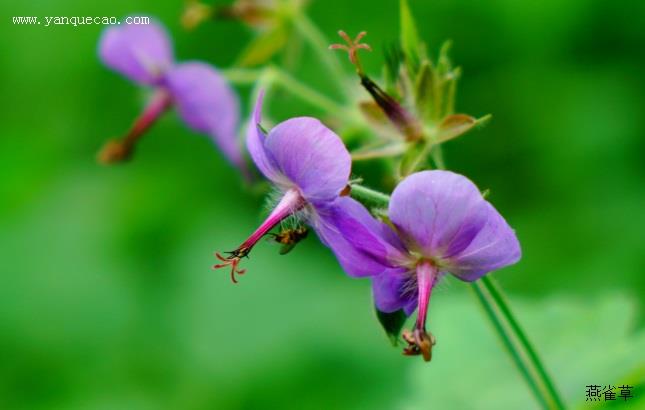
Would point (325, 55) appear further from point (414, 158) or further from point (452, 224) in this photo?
point (452, 224)

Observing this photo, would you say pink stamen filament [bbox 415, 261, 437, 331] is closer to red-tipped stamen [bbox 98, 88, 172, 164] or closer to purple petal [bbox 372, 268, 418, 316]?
purple petal [bbox 372, 268, 418, 316]

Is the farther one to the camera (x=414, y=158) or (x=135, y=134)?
(x=135, y=134)

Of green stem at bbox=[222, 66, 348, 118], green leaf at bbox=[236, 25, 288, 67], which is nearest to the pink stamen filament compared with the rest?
green stem at bbox=[222, 66, 348, 118]

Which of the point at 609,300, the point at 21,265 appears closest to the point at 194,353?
the point at 21,265

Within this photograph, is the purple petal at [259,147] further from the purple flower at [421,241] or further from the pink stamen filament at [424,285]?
the pink stamen filament at [424,285]

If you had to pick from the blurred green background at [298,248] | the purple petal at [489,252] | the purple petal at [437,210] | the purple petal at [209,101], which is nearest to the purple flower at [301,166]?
the purple petal at [437,210]

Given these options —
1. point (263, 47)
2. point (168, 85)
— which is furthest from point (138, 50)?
point (263, 47)

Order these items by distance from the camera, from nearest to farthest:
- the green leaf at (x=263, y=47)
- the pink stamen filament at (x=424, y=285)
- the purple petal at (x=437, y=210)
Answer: the purple petal at (x=437, y=210)
the pink stamen filament at (x=424, y=285)
the green leaf at (x=263, y=47)
